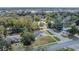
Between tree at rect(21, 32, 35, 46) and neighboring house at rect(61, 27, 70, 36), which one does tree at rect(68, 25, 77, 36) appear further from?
tree at rect(21, 32, 35, 46)

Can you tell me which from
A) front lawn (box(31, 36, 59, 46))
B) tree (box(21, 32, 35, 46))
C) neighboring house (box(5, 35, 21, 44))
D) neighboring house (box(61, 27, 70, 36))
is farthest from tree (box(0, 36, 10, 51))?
neighboring house (box(61, 27, 70, 36))

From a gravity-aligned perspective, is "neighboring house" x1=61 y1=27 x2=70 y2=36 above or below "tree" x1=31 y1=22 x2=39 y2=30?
below

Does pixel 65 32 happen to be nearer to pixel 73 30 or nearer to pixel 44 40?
pixel 73 30

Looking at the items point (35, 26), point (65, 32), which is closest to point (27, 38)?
point (35, 26)

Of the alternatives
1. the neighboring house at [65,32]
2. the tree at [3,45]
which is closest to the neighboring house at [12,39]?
the tree at [3,45]

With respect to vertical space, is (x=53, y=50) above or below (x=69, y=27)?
below
